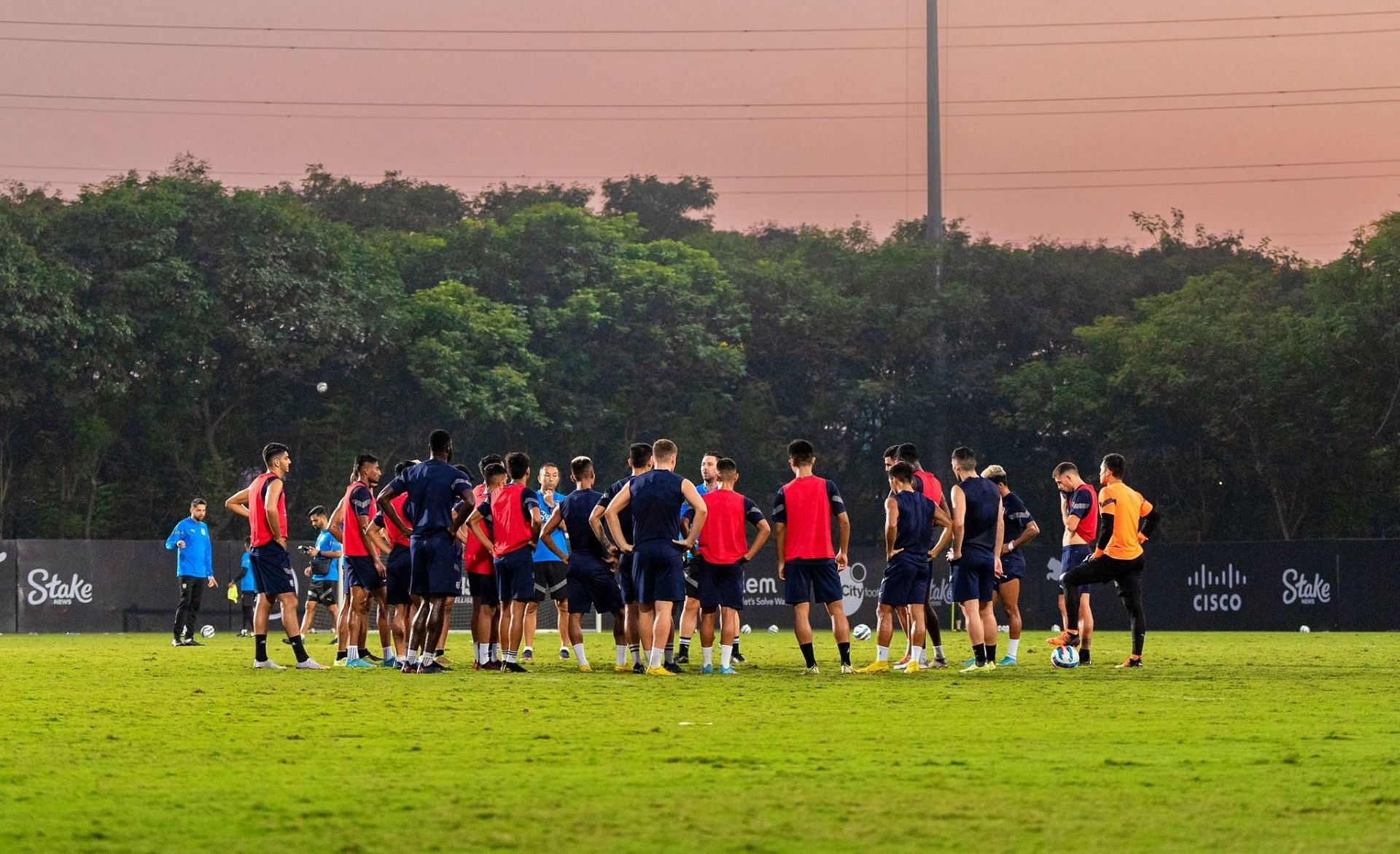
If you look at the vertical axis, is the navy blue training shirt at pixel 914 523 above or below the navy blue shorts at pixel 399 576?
above

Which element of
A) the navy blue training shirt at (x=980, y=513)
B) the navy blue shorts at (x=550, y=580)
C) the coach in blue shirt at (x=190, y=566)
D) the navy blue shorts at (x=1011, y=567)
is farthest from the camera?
the coach in blue shirt at (x=190, y=566)

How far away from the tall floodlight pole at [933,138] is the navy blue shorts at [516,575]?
38.1m

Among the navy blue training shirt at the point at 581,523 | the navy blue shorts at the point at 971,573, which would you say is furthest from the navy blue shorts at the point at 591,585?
the navy blue shorts at the point at 971,573

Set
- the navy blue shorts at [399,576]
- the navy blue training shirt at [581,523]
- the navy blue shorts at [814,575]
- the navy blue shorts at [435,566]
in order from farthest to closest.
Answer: the navy blue shorts at [399,576] → the navy blue training shirt at [581,523] → the navy blue shorts at [435,566] → the navy blue shorts at [814,575]

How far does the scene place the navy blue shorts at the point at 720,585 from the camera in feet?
57.2

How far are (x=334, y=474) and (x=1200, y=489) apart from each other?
79.2 feet

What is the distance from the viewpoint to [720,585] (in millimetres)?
17422

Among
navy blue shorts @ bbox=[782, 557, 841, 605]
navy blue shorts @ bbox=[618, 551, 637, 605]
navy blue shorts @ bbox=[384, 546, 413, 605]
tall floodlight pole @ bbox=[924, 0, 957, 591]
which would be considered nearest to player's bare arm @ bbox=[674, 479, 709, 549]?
navy blue shorts @ bbox=[782, 557, 841, 605]

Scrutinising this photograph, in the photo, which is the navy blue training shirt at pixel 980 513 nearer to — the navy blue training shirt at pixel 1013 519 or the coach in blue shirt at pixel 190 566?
the navy blue training shirt at pixel 1013 519

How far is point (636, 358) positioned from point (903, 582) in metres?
38.3

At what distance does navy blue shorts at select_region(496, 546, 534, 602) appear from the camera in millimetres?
17969

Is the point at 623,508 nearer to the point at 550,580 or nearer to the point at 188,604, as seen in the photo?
the point at 550,580

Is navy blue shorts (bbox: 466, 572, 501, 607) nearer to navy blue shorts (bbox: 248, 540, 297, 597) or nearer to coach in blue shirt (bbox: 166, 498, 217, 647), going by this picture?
navy blue shorts (bbox: 248, 540, 297, 597)

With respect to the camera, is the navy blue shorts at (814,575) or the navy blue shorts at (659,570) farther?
the navy blue shorts at (814,575)
